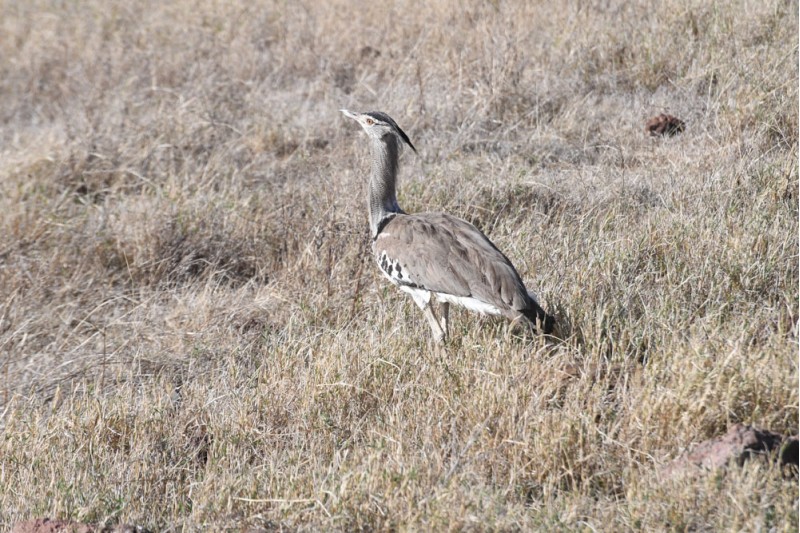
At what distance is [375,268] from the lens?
207 inches

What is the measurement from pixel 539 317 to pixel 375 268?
138 centimetres

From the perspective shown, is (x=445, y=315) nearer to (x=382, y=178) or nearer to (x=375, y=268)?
(x=382, y=178)

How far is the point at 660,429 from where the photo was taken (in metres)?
3.47

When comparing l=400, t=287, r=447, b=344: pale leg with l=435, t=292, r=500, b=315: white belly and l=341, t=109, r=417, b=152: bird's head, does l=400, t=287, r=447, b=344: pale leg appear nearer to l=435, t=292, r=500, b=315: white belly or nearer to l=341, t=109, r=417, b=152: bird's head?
l=435, t=292, r=500, b=315: white belly

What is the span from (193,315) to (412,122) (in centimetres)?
222

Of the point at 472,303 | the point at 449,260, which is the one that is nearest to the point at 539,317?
the point at 472,303

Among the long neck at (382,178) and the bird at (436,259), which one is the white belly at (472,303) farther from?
the long neck at (382,178)

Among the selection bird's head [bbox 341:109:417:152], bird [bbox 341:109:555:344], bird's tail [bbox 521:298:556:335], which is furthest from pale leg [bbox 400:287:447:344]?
bird's head [bbox 341:109:417:152]

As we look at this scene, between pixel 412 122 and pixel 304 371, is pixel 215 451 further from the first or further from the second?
pixel 412 122

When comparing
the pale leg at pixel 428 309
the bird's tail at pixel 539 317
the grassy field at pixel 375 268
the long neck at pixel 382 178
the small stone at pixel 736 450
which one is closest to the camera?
the small stone at pixel 736 450

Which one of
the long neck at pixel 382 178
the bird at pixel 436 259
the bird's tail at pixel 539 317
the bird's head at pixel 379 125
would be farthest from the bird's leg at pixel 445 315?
the bird's head at pixel 379 125

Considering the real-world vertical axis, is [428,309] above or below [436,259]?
below

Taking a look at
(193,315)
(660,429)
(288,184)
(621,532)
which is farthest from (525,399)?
(288,184)

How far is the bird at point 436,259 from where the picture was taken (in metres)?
4.08
